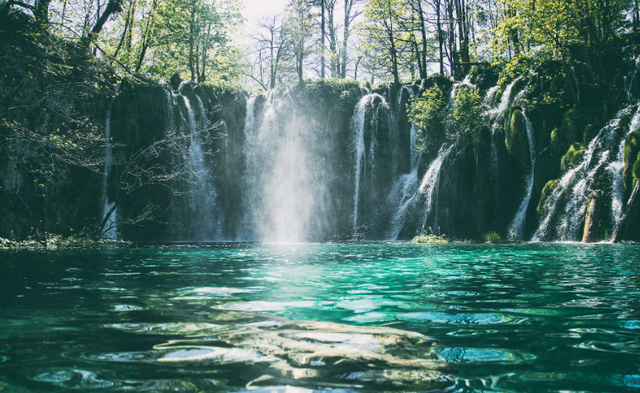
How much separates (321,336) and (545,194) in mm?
17282

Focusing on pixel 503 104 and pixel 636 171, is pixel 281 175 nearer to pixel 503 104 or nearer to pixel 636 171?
pixel 503 104

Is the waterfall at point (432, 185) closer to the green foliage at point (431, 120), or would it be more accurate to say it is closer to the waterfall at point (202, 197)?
the green foliage at point (431, 120)

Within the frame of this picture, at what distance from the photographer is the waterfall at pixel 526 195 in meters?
18.0

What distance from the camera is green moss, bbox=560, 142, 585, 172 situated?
16.5m

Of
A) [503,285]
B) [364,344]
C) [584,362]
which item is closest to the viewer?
[584,362]

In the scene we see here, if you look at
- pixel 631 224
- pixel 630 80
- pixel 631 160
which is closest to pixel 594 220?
pixel 631 224

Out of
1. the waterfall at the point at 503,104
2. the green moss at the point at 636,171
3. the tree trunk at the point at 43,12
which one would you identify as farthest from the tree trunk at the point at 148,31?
the green moss at the point at 636,171

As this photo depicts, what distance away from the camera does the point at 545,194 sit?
17016 millimetres

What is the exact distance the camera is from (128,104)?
883 inches

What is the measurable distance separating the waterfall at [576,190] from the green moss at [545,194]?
0.42 ft

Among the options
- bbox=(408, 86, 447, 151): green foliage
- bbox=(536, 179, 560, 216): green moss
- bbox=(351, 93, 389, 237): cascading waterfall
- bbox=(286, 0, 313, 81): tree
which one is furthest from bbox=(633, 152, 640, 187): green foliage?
bbox=(286, 0, 313, 81): tree

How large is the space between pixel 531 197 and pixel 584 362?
17.8m

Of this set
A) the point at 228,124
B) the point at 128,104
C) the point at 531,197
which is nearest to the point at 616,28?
the point at 531,197

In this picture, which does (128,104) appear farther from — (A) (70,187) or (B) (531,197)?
(B) (531,197)
